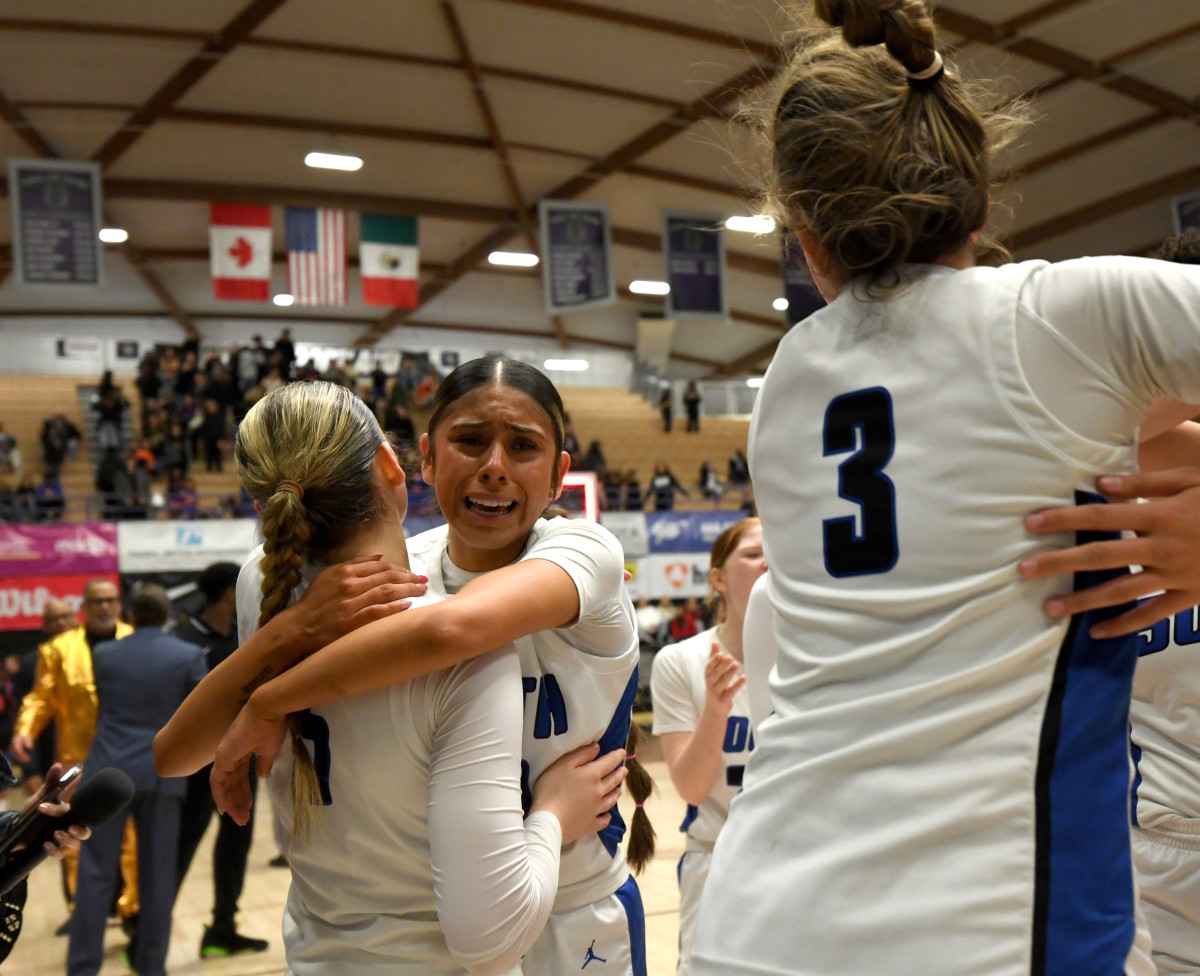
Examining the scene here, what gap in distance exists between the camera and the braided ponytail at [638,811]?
7.68ft

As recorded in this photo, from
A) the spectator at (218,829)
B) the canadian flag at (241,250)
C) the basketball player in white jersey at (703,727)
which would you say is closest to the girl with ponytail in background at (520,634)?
the basketball player in white jersey at (703,727)

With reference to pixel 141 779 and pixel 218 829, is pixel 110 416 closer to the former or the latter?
pixel 218 829

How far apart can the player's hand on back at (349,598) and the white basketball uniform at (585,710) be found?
22 cm

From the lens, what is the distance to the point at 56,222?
13.8m

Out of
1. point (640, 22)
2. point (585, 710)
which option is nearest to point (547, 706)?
point (585, 710)

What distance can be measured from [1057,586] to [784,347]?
1.33 feet

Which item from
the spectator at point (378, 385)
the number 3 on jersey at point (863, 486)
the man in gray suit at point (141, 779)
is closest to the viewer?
the number 3 on jersey at point (863, 486)

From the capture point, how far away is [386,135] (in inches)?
632

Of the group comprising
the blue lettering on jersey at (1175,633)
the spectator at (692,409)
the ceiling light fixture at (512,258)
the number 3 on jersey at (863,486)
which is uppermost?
the ceiling light fixture at (512,258)

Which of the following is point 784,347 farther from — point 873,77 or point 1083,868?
point 1083,868

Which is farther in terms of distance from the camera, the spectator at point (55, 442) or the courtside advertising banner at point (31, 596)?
the spectator at point (55, 442)

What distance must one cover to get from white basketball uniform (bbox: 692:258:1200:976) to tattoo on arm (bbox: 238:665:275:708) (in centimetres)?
76

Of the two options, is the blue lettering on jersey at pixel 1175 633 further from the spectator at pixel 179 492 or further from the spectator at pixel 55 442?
the spectator at pixel 55 442

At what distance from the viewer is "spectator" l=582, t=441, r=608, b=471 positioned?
20.5 metres
